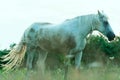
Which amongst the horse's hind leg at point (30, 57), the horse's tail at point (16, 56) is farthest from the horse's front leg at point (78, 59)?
the horse's tail at point (16, 56)

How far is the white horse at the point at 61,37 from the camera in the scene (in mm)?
11102

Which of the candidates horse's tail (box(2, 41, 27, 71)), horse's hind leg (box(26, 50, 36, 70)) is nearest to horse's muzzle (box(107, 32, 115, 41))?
horse's hind leg (box(26, 50, 36, 70))

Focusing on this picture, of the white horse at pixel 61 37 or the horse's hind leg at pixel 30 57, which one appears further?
the horse's hind leg at pixel 30 57

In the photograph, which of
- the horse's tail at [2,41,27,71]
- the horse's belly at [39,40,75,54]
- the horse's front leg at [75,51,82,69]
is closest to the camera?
the horse's front leg at [75,51,82,69]

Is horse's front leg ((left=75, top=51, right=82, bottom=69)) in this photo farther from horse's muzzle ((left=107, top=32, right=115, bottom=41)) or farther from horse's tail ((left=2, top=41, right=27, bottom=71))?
horse's tail ((left=2, top=41, right=27, bottom=71))

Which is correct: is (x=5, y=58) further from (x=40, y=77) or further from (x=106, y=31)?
(x=40, y=77)

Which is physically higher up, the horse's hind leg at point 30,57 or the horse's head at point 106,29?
the horse's head at point 106,29

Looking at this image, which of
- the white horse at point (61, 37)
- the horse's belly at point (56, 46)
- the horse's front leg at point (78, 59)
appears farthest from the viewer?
the horse's belly at point (56, 46)

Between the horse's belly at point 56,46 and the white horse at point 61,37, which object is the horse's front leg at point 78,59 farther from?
the horse's belly at point 56,46

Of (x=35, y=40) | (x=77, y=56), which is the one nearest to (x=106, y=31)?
(x=77, y=56)

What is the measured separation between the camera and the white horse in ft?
36.4

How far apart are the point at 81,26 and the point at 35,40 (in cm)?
153

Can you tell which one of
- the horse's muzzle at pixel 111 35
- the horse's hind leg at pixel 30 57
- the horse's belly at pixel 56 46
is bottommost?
the horse's hind leg at pixel 30 57

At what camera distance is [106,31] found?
1119 centimetres
